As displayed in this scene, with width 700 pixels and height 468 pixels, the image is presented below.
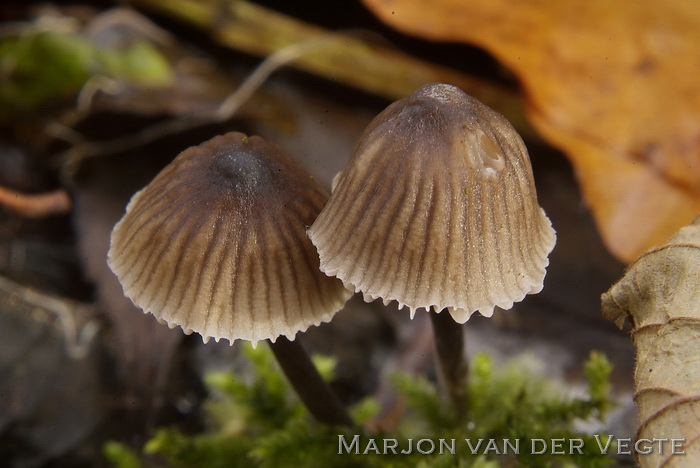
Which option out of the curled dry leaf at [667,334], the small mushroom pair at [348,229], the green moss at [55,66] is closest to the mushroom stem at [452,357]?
the small mushroom pair at [348,229]

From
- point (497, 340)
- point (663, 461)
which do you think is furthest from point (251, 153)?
point (497, 340)

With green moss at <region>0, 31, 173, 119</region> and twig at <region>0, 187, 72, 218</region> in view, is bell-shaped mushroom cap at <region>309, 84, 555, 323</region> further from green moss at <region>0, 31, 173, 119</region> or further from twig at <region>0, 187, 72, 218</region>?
twig at <region>0, 187, 72, 218</region>

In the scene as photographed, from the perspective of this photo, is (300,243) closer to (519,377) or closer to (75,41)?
(519,377)

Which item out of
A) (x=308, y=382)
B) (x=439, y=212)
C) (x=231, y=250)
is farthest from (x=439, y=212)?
(x=308, y=382)

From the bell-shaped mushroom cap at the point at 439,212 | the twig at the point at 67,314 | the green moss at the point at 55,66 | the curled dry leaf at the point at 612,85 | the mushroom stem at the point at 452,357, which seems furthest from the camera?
the green moss at the point at 55,66

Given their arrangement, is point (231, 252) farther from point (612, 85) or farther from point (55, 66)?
point (55, 66)

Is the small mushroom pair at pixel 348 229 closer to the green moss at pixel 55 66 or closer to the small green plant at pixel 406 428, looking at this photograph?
the small green plant at pixel 406 428
